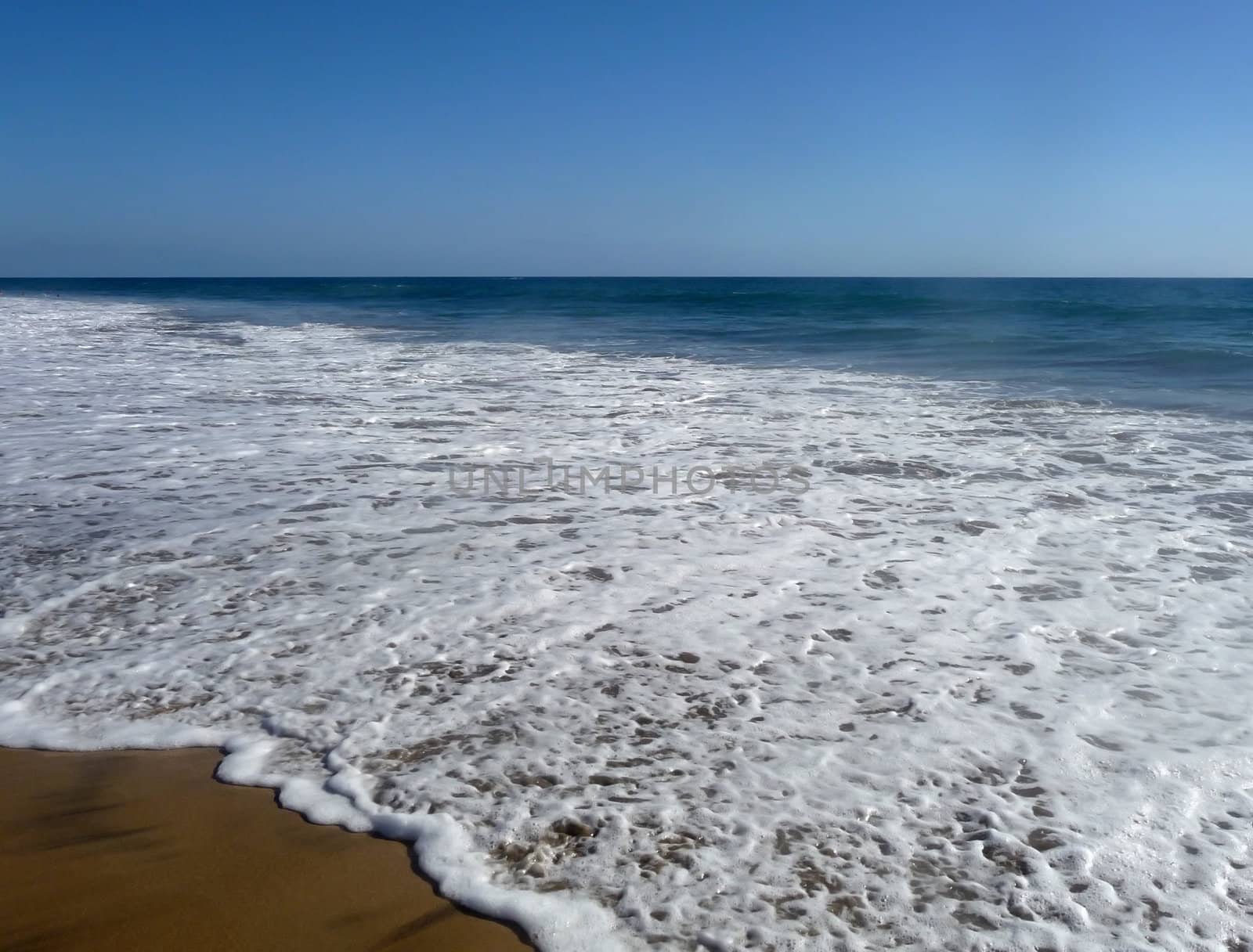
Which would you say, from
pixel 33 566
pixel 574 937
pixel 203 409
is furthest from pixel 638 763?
pixel 203 409

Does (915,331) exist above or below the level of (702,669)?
above

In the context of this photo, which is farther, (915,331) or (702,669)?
(915,331)

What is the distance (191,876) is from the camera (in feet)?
8.10

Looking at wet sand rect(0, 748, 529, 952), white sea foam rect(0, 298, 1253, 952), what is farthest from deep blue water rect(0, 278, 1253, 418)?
wet sand rect(0, 748, 529, 952)

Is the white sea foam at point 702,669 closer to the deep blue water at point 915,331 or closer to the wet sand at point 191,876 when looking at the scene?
the wet sand at point 191,876

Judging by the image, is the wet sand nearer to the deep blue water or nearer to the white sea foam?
the white sea foam

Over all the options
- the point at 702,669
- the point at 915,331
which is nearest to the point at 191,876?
the point at 702,669

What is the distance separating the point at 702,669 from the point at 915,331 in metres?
21.6

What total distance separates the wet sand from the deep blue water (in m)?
10.8

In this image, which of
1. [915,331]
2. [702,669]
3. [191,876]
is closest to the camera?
[191,876]

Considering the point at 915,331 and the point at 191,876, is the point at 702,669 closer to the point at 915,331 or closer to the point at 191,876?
the point at 191,876

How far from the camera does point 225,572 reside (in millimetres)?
4762

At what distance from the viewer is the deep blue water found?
1422 centimetres

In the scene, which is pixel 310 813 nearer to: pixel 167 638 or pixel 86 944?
pixel 86 944
